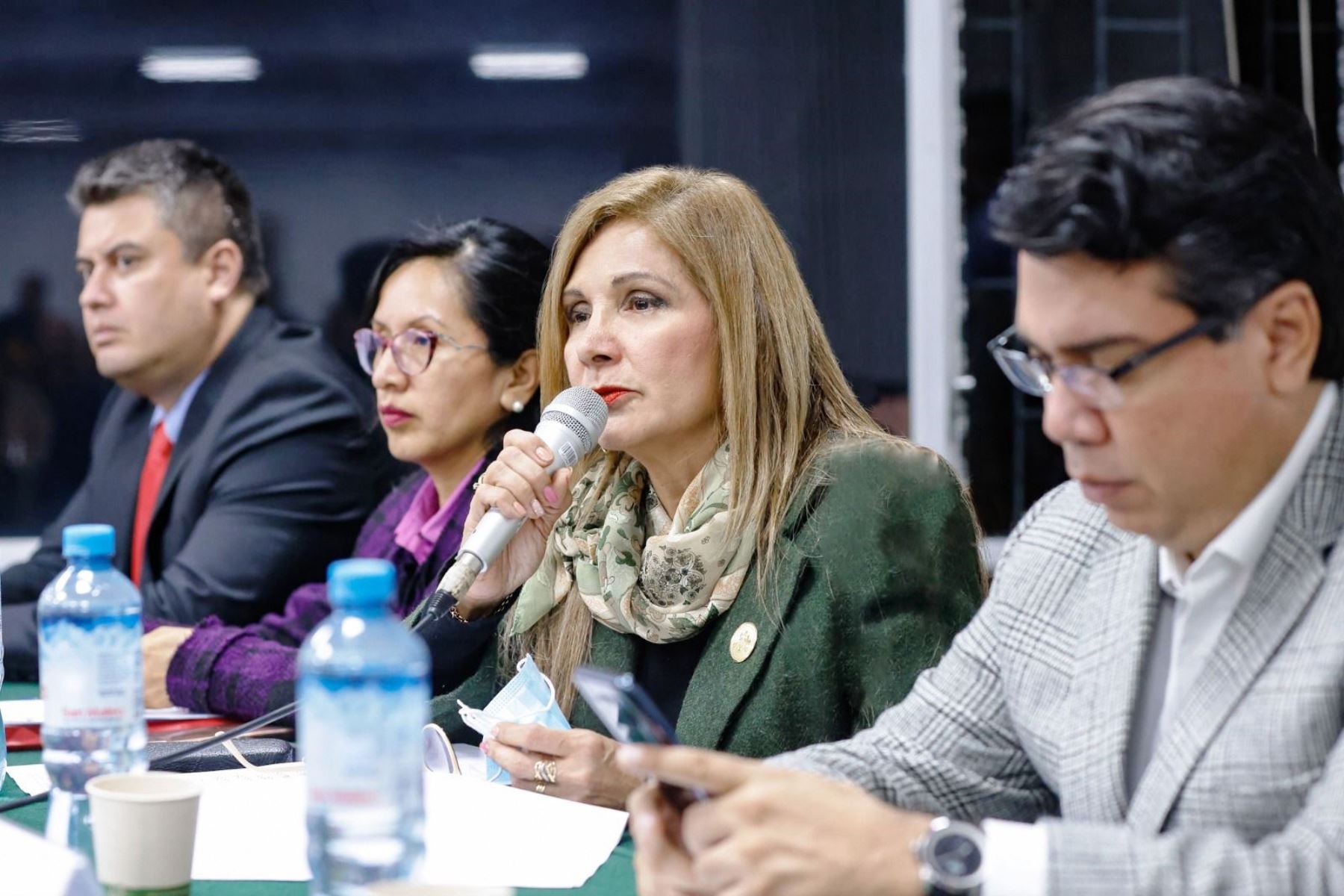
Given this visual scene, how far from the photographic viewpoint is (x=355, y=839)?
1.07 meters

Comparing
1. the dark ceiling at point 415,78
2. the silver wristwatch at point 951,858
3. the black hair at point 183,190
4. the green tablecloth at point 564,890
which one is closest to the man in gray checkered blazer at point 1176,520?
the silver wristwatch at point 951,858

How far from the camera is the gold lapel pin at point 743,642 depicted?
5.90ft

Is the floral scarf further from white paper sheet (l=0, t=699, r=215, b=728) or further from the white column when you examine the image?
the white column

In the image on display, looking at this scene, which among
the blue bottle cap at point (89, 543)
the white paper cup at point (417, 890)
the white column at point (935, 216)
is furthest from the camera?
the white column at point (935, 216)

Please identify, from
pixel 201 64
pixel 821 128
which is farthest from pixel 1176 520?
pixel 201 64

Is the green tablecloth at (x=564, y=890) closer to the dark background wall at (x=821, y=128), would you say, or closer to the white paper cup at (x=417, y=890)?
the white paper cup at (x=417, y=890)

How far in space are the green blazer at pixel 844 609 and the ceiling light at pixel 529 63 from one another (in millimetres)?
2397

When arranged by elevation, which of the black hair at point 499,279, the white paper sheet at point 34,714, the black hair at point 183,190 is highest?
the black hair at point 183,190

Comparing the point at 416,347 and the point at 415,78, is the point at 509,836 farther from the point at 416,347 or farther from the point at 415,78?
the point at 415,78

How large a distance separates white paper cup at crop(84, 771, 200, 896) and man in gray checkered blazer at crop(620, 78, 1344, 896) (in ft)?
1.21

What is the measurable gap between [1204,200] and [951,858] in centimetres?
50

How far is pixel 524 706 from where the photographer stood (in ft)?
5.81

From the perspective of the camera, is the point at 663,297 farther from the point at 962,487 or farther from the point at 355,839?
the point at 355,839

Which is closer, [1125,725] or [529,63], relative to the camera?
[1125,725]
